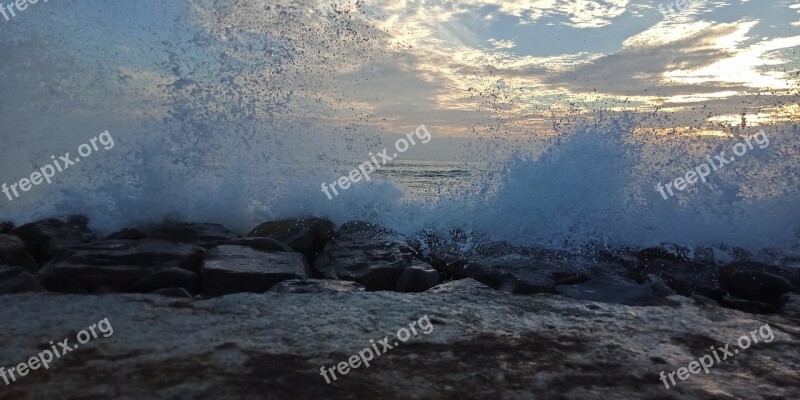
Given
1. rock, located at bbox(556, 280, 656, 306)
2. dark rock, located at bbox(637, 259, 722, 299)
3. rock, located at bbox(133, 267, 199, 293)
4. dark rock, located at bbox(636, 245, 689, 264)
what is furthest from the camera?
dark rock, located at bbox(636, 245, 689, 264)

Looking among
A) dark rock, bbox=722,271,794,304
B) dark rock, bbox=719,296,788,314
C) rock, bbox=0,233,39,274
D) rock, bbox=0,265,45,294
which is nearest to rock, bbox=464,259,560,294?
→ dark rock, bbox=719,296,788,314

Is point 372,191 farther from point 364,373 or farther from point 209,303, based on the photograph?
A: point 364,373

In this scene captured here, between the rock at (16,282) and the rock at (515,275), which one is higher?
the rock at (16,282)

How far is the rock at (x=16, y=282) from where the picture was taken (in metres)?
3.04

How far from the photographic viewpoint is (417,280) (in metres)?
4.02

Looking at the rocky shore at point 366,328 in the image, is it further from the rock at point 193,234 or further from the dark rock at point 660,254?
the dark rock at point 660,254

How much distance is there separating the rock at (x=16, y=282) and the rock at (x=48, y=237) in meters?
1.73

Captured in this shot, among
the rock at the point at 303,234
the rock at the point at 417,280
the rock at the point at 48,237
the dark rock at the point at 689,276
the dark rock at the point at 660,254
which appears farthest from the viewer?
the dark rock at the point at 660,254

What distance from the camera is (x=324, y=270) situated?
4.66 meters

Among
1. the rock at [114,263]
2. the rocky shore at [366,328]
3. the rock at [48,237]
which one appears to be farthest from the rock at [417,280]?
the rock at [48,237]

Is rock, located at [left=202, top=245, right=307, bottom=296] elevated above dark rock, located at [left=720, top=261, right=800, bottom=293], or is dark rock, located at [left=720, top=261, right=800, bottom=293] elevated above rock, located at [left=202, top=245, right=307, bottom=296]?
rock, located at [left=202, top=245, right=307, bottom=296]

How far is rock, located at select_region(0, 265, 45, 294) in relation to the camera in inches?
120

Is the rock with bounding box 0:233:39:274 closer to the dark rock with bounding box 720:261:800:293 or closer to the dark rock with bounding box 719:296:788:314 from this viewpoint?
the dark rock with bounding box 719:296:788:314

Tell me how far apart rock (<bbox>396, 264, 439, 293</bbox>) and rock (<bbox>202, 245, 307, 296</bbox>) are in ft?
2.43
